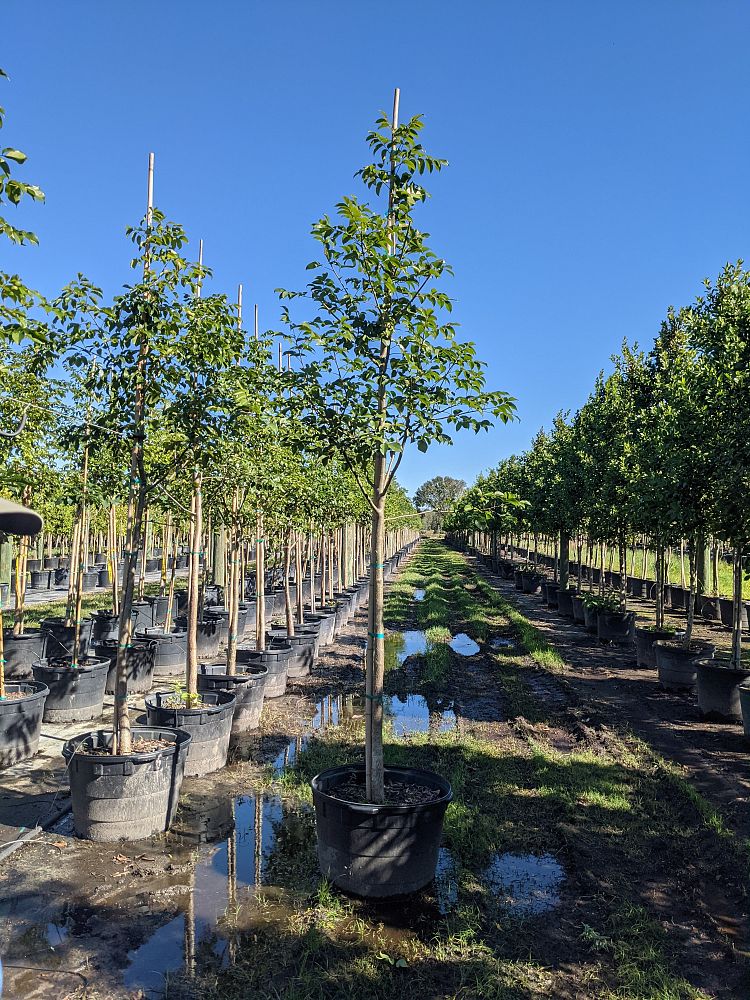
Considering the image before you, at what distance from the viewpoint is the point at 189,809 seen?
639 centimetres

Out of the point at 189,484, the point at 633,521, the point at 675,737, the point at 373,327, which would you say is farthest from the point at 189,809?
the point at 633,521

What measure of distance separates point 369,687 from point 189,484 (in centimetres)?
458

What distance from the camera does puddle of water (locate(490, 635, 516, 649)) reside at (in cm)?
1653

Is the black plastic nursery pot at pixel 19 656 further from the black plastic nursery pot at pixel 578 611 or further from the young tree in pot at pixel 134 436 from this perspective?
the black plastic nursery pot at pixel 578 611

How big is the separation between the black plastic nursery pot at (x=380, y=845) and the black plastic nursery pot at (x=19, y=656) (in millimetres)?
8496

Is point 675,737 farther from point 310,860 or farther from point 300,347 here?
point 300,347

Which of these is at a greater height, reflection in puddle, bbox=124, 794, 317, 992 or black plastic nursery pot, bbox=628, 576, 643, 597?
black plastic nursery pot, bbox=628, 576, 643, 597

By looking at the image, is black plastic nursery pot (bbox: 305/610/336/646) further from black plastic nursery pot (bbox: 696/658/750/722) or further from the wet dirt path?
black plastic nursery pot (bbox: 696/658/750/722)

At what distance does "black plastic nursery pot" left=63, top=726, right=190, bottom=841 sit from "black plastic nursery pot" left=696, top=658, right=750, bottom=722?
24.8 ft

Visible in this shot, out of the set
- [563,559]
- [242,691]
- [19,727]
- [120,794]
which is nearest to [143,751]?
[120,794]

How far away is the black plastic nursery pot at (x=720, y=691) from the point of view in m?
9.48

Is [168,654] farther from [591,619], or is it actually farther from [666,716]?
[591,619]

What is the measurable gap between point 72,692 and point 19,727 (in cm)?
172

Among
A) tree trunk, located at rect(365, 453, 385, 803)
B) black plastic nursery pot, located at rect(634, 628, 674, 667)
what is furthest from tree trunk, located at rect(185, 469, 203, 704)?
black plastic nursery pot, located at rect(634, 628, 674, 667)
